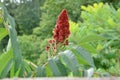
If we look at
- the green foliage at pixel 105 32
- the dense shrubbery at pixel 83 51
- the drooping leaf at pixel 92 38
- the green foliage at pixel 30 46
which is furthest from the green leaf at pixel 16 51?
the green foliage at pixel 30 46

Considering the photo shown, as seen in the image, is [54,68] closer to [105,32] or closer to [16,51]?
[16,51]

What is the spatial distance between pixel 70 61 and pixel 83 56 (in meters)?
0.07

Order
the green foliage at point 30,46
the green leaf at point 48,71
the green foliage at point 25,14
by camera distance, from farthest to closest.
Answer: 1. the green foliage at point 25,14
2. the green foliage at point 30,46
3. the green leaf at point 48,71

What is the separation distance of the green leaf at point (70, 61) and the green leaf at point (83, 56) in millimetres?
25

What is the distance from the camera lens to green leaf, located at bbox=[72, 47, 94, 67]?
1.36 m

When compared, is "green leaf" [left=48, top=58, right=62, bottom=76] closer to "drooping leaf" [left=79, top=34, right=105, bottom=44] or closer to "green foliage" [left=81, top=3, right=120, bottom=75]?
"drooping leaf" [left=79, top=34, right=105, bottom=44]

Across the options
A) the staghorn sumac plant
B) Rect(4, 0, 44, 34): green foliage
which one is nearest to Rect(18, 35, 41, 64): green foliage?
Rect(4, 0, 44, 34): green foliage

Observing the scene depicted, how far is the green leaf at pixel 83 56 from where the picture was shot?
1.36 m

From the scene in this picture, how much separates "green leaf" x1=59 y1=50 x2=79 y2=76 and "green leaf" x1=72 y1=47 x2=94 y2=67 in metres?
0.02

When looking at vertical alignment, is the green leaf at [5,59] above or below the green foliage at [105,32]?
above

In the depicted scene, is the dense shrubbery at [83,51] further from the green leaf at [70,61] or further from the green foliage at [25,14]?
the green foliage at [25,14]

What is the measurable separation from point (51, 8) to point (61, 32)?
1094cm

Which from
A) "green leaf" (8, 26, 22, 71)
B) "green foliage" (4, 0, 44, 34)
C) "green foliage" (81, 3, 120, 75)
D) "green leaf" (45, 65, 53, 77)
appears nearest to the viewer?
"green leaf" (8, 26, 22, 71)

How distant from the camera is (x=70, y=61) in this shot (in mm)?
1320
